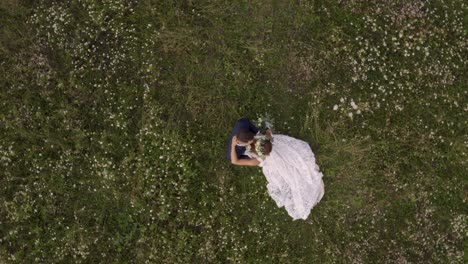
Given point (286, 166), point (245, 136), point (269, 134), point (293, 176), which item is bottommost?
point (293, 176)

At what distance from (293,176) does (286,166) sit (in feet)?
0.85

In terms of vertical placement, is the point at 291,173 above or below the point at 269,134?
below

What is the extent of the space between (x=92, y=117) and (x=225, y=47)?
314 centimetres

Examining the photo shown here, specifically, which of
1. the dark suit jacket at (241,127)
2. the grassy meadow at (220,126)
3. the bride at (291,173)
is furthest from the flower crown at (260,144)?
the grassy meadow at (220,126)

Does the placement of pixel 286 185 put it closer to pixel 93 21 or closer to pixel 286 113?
pixel 286 113

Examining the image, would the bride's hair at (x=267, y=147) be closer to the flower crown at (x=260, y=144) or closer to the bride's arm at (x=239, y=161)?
the flower crown at (x=260, y=144)

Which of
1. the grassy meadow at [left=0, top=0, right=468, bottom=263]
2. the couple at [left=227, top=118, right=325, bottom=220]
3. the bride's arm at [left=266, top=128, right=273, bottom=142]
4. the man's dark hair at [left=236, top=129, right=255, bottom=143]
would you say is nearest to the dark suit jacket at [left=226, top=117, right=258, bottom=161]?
the couple at [left=227, top=118, right=325, bottom=220]

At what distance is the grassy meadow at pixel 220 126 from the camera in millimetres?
9148

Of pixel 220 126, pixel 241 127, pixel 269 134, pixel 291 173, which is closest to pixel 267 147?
pixel 269 134

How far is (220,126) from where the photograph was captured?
9.29 metres

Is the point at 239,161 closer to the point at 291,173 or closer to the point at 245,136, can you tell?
the point at 245,136

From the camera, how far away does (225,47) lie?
9344mm

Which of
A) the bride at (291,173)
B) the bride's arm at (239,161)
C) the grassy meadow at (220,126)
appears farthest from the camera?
the grassy meadow at (220,126)

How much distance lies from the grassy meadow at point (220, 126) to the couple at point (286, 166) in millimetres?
395
